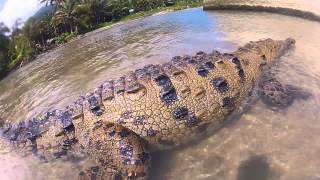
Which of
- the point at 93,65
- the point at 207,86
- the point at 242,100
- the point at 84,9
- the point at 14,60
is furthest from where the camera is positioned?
the point at 84,9

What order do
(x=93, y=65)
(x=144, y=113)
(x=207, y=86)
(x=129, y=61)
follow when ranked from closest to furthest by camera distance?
1. (x=144, y=113)
2. (x=207, y=86)
3. (x=129, y=61)
4. (x=93, y=65)

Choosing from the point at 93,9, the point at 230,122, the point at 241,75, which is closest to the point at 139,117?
the point at 230,122

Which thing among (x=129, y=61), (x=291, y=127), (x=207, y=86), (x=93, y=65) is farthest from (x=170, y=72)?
(x=93, y=65)

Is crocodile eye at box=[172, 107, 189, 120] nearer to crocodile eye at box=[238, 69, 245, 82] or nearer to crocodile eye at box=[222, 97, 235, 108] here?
crocodile eye at box=[222, 97, 235, 108]

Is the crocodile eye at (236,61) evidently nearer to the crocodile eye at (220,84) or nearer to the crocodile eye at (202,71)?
the crocodile eye at (220,84)

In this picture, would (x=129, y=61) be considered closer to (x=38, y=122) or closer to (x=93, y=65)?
(x=93, y=65)

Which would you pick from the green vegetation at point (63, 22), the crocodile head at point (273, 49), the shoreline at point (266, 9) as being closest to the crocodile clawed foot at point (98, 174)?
the crocodile head at point (273, 49)
